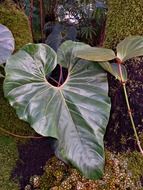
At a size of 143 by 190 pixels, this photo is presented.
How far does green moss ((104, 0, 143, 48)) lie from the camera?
4.86 ft

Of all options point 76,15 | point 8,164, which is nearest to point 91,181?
point 8,164

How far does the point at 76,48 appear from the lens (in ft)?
4.53

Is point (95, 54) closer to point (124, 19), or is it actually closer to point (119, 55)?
point (119, 55)

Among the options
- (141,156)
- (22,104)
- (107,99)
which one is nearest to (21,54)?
(22,104)

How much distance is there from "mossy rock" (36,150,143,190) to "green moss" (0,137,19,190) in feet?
0.57

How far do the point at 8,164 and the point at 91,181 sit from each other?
419 millimetres

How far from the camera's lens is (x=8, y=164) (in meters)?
1.61

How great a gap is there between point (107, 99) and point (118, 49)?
20 cm

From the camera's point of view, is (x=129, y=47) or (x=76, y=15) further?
(x=76, y=15)

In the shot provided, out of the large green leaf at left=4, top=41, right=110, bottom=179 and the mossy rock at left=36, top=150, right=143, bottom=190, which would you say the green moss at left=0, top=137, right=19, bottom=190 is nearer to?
the mossy rock at left=36, top=150, right=143, bottom=190

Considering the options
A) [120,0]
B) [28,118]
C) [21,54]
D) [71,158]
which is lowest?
[71,158]

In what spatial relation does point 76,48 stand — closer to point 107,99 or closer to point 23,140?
point 107,99

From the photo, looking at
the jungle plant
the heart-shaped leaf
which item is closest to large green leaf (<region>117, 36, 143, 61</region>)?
the jungle plant

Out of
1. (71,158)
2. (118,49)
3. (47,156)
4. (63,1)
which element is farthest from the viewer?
(63,1)
